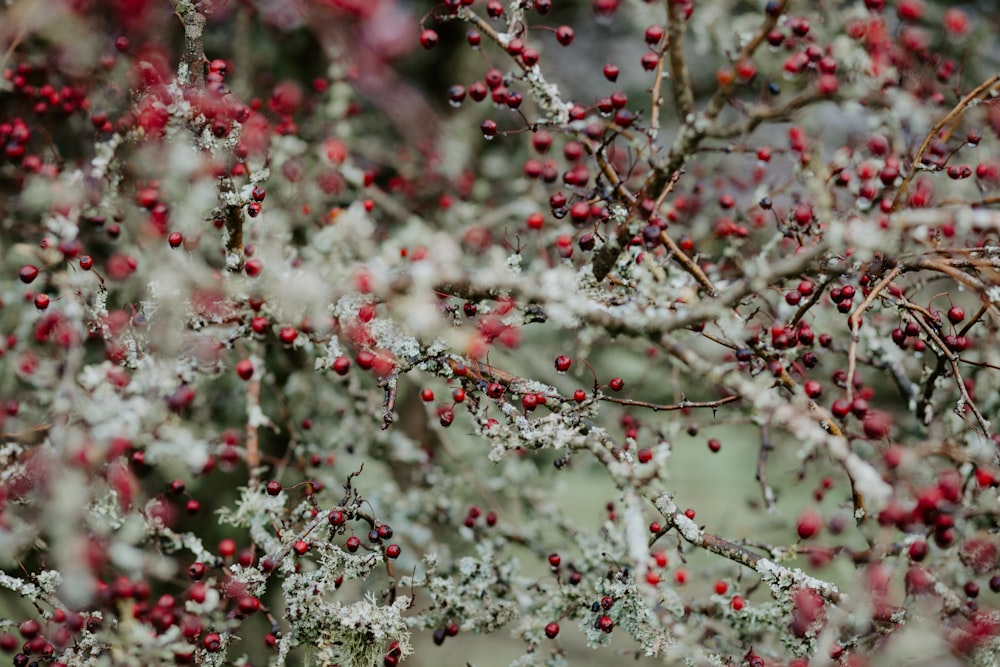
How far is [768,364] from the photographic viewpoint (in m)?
2.06

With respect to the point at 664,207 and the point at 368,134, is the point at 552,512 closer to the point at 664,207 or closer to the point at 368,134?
the point at 664,207

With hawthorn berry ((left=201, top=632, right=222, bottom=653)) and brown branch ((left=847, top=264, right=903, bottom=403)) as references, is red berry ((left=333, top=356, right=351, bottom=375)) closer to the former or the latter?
hawthorn berry ((left=201, top=632, right=222, bottom=653))

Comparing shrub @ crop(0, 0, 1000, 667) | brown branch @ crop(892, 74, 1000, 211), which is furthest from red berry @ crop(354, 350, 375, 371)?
brown branch @ crop(892, 74, 1000, 211)

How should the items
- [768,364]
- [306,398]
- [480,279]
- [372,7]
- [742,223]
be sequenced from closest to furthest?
[480,279]
[768,364]
[372,7]
[742,223]
[306,398]

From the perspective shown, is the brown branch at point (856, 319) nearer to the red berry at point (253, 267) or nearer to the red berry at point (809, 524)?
the red berry at point (809, 524)

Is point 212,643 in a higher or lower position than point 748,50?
lower

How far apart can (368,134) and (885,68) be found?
10.6 feet

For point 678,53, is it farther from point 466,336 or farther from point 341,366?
point 341,366

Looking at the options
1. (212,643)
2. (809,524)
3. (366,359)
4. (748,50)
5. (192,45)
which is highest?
(192,45)

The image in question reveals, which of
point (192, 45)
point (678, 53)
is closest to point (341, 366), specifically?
point (192, 45)

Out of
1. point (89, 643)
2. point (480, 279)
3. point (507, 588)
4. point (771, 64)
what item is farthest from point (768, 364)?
point (771, 64)

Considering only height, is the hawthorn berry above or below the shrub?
below

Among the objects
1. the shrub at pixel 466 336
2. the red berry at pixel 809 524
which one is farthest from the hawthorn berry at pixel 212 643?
the red berry at pixel 809 524

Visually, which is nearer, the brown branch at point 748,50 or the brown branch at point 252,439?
the brown branch at point 748,50
